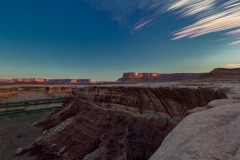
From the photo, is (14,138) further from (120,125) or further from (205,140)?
(205,140)

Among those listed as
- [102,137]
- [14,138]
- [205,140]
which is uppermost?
[205,140]

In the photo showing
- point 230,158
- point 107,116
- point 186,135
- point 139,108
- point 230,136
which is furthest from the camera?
point 107,116

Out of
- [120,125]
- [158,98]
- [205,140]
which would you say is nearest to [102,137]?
[120,125]

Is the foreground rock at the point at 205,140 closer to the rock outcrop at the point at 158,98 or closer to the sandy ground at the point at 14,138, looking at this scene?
the rock outcrop at the point at 158,98

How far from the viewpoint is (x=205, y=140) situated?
5.98 metres

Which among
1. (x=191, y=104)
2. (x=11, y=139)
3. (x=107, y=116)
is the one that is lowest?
(x=11, y=139)

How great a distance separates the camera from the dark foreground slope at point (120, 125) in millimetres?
16719

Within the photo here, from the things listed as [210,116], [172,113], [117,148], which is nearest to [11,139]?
[117,148]

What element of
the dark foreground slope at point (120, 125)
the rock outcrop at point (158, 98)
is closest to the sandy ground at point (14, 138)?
the dark foreground slope at point (120, 125)

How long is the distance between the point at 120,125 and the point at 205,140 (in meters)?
14.5

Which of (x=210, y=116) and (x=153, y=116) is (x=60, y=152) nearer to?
(x=153, y=116)

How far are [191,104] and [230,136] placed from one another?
1015 cm

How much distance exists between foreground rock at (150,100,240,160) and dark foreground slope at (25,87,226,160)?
7.80 m

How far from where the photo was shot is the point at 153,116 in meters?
18.2
